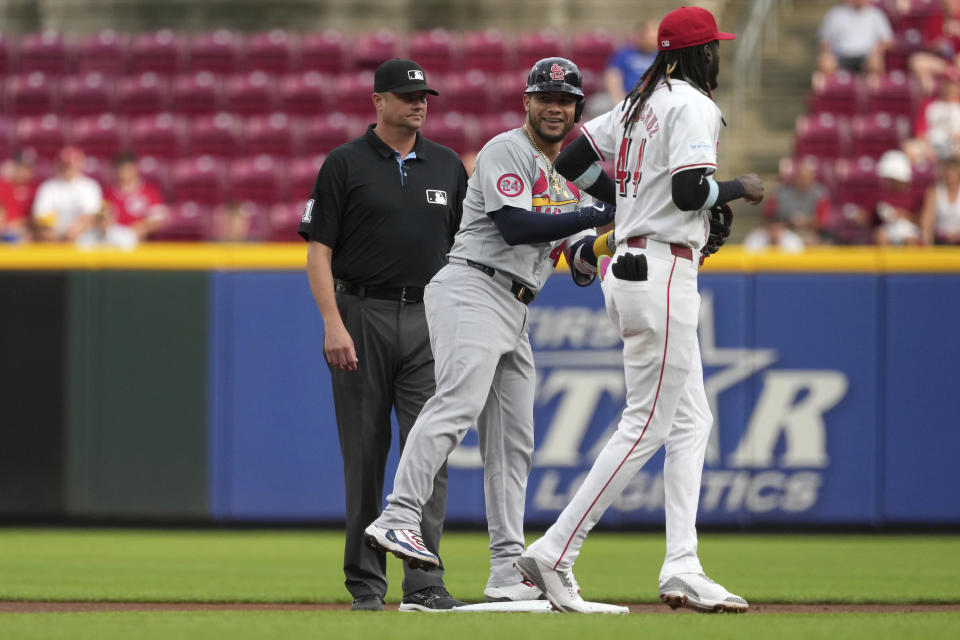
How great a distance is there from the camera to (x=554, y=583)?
14.6 feet

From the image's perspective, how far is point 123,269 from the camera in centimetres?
841

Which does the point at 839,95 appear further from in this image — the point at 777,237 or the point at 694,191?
the point at 694,191

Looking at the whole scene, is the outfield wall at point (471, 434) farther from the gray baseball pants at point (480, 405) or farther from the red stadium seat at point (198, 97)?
the red stadium seat at point (198, 97)

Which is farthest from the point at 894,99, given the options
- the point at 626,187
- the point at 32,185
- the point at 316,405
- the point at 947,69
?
the point at 626,187

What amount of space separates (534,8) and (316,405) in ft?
25.3

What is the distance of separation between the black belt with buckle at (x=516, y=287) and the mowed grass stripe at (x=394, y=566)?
1.30 meters

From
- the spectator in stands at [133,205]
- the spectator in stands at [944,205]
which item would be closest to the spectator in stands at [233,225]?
the spectator in stands at [133,205]

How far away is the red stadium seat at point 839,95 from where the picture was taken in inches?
473

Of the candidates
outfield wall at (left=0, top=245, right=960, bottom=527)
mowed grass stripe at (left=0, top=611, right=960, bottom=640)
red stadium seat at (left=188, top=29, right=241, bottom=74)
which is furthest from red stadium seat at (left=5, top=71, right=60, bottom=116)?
mowed grass stripe at (left=0, top=611, right=960, bottom=640)

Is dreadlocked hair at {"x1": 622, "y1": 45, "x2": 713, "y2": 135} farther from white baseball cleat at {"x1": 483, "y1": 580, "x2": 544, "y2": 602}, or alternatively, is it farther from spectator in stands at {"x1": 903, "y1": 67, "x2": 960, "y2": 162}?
spectator in stands at {"x1": 903, "y1": 67, "x2": 960, "y2": 162}

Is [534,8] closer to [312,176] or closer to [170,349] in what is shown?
[312,176]

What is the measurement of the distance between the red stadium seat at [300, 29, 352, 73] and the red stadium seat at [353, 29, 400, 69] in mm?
120

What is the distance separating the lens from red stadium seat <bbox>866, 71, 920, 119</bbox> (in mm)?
11891

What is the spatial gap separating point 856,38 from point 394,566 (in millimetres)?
7750
